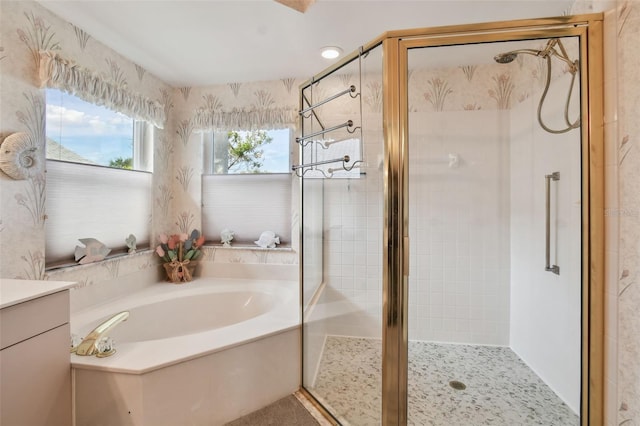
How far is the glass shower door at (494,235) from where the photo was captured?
4.32 ft

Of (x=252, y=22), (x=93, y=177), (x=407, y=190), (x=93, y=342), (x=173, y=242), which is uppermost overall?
(x=252, y=22)

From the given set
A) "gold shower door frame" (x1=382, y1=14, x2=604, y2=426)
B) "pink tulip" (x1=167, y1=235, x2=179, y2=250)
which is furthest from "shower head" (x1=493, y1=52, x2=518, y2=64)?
"pink tulip" (x1=167, y1=235, x2=179, y2=250)

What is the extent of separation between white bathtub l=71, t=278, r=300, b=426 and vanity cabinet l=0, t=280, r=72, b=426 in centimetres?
7

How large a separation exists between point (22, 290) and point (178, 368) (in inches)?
28.2

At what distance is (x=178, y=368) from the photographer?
1.28 meters

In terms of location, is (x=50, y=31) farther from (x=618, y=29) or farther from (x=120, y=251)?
(x=618, y=29)

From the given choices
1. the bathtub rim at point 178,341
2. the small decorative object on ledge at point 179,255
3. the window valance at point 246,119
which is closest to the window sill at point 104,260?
the small decorative object on ledge at point 179,255

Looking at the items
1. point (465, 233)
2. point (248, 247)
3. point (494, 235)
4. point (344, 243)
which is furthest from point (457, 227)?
point (248, 247)

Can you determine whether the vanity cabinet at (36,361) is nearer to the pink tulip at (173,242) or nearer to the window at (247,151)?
the pink tulip at (173,242)

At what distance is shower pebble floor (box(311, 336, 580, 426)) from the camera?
137 cm

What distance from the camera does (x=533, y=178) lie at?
65.1 inches

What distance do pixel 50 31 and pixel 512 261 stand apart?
10.7 feet

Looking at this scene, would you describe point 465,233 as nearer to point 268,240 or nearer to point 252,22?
point 268,240

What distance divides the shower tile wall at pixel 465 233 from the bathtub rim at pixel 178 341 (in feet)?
3.03
